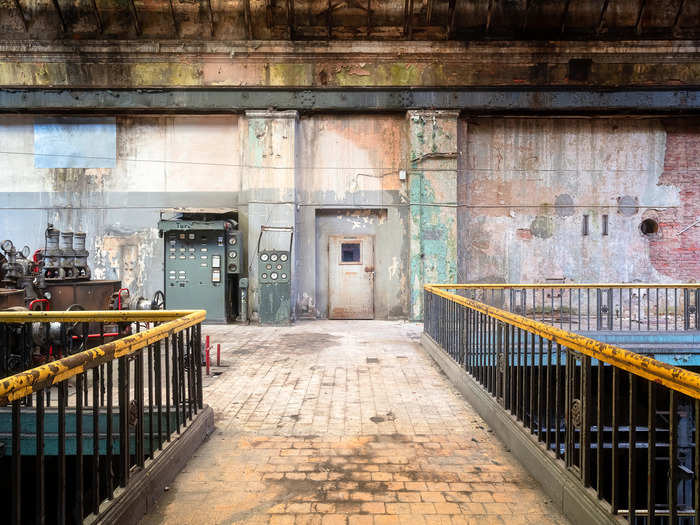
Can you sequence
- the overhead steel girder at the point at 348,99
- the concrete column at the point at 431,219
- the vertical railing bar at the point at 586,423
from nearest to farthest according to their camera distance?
the vertical railing bar at the point at 586,423, the overhead steel girder at the point at 348,99, the concrete column at the point at 431,219

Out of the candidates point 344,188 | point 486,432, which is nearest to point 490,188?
point 344,188

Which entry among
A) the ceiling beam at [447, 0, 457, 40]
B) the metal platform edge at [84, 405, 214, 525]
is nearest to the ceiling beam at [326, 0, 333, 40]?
the ceiling beam at [447, 0, 457, 40]

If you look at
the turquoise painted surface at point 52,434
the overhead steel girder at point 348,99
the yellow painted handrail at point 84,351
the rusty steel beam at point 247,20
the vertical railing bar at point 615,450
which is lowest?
the turquoise painted surface at point 52,434

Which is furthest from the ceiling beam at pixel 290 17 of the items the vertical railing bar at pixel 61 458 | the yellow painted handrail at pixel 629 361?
the vertical railing bar at pixel 61 458

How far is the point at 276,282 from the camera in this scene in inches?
445

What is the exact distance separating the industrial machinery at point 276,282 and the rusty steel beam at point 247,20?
5.48 meters

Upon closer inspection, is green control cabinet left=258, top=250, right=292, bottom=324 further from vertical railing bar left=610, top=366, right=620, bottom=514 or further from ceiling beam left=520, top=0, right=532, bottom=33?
vertical railing bar left=610, top=366, right=620, bottom=514

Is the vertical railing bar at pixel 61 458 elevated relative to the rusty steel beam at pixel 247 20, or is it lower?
lower

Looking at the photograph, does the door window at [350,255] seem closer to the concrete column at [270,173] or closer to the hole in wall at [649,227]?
the concrete column at [270,173]

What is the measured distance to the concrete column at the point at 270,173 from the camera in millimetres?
11891

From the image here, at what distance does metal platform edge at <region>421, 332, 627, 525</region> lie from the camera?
2.69 metres

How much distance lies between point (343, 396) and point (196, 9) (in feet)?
35.1

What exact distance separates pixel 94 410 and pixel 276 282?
8606 millimetres

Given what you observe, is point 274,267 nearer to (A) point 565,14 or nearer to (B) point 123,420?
(B) point 123,420
